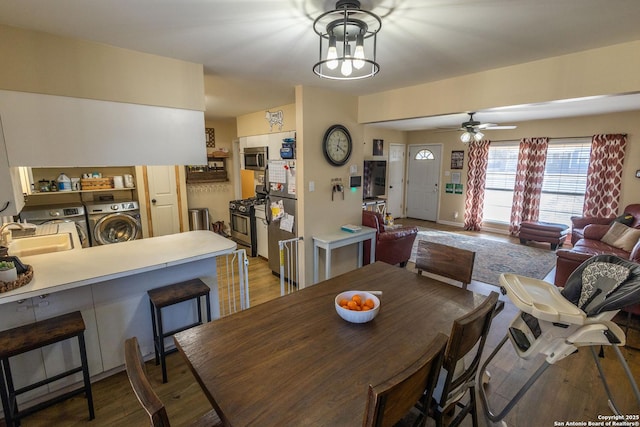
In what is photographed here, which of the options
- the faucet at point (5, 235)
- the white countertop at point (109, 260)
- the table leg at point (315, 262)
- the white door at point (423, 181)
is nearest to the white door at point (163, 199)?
the faucet at point (5, 235)

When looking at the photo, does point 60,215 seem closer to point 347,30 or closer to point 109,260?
point 109,260

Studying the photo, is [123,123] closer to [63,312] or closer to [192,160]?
[192,160]

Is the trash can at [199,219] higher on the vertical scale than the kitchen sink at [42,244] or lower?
lower

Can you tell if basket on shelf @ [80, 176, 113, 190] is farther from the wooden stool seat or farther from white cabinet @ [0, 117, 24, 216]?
the wooden stool seat

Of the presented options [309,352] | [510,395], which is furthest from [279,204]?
[510,395]

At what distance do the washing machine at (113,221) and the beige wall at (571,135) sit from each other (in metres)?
6.68

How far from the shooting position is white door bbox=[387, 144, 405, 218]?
304 inches

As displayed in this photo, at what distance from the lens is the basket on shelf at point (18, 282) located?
1.67 m

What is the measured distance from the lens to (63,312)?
200 cm

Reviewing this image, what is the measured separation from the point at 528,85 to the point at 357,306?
8.04 feet

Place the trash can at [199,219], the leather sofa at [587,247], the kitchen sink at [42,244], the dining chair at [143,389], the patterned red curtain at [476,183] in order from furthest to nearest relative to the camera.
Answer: the patterned red curtain at [476,183], the trash can at [199,219], the leather sofa at [587,247], the kitchen sink at [42,244], the dining chair at [143,389]

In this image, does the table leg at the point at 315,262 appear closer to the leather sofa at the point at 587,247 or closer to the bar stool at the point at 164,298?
the bar stool at the point at 164,298

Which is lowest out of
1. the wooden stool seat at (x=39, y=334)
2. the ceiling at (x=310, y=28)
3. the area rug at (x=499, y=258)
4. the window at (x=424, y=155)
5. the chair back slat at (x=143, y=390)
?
the area rug at (x=499, y=258)

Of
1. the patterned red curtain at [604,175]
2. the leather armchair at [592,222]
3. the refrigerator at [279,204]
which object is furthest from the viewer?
the patterned red curtain at [604,175]
